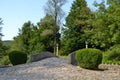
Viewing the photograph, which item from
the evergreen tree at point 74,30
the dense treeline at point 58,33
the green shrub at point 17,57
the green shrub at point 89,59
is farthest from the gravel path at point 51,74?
the evergreen tree at point 74,30

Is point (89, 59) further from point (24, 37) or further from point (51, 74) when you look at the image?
point (24, 37)

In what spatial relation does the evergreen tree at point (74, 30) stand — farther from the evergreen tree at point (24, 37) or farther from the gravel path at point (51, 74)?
the gravel path at point (51, 74)

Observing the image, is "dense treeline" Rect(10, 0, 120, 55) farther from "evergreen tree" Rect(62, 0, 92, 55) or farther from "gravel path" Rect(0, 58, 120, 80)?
"gravel path" Rect(0, 58, 120, 80)

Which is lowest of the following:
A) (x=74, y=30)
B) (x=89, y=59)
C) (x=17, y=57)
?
(x=89, y=59)

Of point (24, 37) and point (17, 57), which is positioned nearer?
point (17, 57)

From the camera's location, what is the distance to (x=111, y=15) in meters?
20.8

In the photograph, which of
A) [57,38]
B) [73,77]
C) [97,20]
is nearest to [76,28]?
[57,38]

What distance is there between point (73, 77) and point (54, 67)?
8.70ft

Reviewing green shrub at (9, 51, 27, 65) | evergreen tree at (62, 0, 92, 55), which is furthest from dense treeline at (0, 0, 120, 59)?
green shrub at (9, 51, 27, 65)

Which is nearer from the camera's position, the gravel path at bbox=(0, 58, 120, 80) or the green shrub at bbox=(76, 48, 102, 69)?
the gravel path at bbox=(0, 58, 120, 80)

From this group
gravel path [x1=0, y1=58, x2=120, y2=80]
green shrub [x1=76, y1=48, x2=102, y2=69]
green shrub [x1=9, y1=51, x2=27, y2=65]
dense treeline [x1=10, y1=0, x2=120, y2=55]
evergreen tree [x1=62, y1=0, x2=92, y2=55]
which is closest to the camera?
gravel path [x1=0, y1=58, x2=120, y2=80]

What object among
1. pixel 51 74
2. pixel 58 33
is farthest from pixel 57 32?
pixel 51 74

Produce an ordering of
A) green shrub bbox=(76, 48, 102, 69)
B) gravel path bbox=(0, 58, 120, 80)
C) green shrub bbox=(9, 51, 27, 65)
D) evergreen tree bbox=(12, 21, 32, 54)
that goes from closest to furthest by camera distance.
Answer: gravel path bbox=(0, 58, 120, 80) < green shrub bbox=(76, 48, 102, 69) < green shrub bbox=(9, 51, 27, 65) < evergreen tree bbox=(12, 21, 32, 54)

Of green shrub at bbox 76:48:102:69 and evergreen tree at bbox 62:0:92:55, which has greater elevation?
evergreen tree at bbox 62:0:92:55
